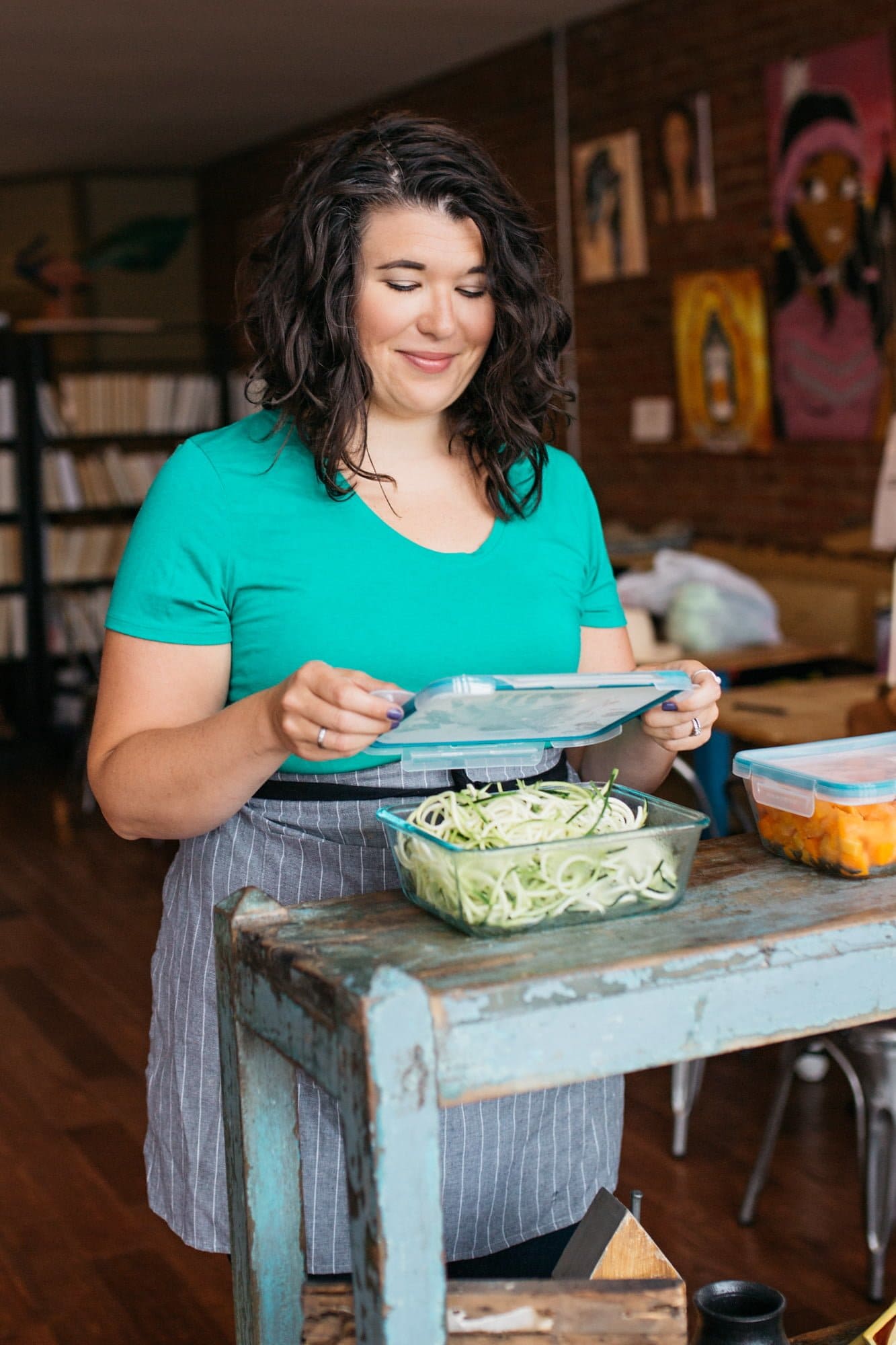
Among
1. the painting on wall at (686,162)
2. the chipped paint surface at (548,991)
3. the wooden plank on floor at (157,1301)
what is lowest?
the wooden plank on floor at (157,1301)

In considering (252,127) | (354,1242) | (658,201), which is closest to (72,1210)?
(354,1242)

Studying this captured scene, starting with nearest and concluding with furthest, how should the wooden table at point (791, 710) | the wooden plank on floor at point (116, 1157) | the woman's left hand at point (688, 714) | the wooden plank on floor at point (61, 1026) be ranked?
the woman's left hand at point (688, 714), the wooden plank on floor at point (116, 1157), the wooden table at point (791, 710), the wooden plank on floor at point (61, 1026)

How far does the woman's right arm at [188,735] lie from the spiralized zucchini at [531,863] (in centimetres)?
11

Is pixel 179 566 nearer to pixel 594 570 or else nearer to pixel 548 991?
pixel 594 570

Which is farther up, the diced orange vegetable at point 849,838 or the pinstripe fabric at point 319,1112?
the diced orange vegetable at point 849,838

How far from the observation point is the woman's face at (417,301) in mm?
1380

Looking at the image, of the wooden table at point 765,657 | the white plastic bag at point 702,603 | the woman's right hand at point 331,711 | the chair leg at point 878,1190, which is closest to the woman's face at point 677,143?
the white plastic bag at point 702,603

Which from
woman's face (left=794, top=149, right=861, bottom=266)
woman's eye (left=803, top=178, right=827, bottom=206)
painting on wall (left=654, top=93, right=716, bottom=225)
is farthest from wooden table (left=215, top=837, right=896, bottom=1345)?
painting on wall (left=654, top=93, right=716, bottom=225)

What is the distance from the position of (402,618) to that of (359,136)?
480mm

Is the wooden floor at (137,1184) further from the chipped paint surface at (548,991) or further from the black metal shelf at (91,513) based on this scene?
the black metal shelf at (91,513)

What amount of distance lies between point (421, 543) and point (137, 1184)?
6.67ft

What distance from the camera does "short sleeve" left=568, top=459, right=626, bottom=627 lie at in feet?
5.17

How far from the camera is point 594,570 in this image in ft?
5.19

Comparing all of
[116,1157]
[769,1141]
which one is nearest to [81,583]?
[116,1157]
